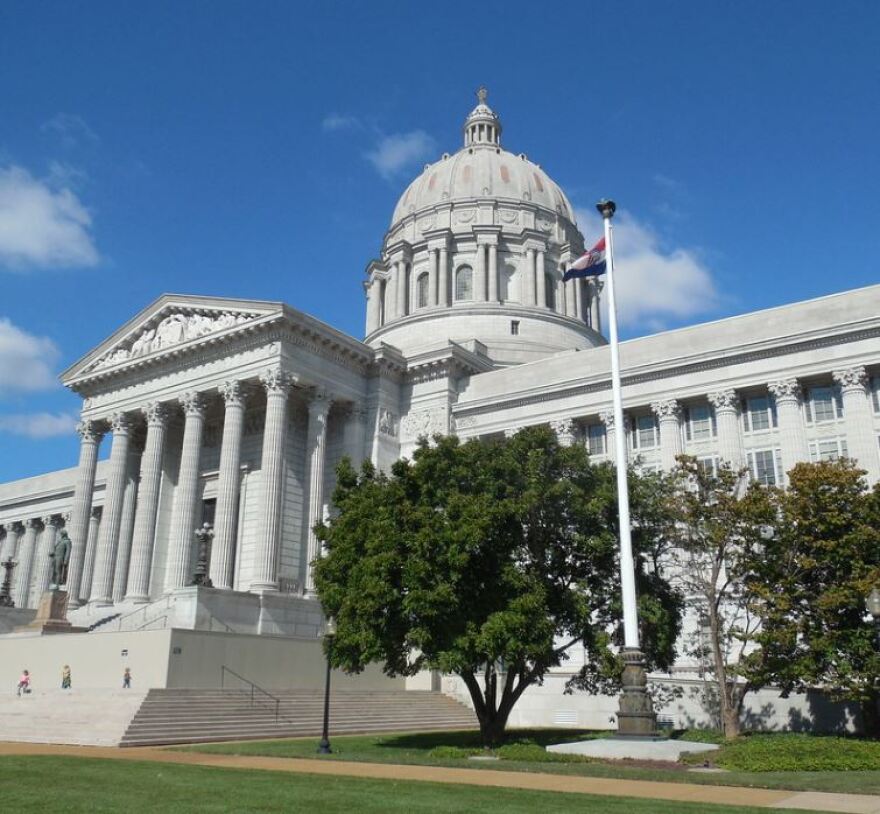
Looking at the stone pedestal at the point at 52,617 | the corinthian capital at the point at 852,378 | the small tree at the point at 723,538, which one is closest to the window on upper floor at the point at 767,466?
the corinthian capital at the point at 852,378

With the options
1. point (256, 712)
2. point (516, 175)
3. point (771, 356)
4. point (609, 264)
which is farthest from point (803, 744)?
point (516, 175)

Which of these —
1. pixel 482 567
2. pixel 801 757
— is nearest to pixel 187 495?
pixel 482 567

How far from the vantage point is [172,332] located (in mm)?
52625

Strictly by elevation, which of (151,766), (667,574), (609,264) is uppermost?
(609,264)

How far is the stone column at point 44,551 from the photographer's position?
243ft

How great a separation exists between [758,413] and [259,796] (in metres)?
35.8

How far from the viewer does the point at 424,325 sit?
6775 centimetres

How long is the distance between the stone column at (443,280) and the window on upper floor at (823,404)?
3176cm

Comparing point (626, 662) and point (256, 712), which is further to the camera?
point (256, 712)

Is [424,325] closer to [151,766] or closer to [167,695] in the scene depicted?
[167,695]

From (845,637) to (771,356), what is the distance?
18772 millimetres

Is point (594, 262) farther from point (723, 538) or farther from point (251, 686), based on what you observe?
point (251, 686)

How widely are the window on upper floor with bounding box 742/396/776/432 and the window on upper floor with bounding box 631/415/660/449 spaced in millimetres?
4565

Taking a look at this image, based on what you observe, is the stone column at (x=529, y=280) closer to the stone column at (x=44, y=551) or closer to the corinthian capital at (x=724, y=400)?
the corinthian capital at (x=724, y=400)
